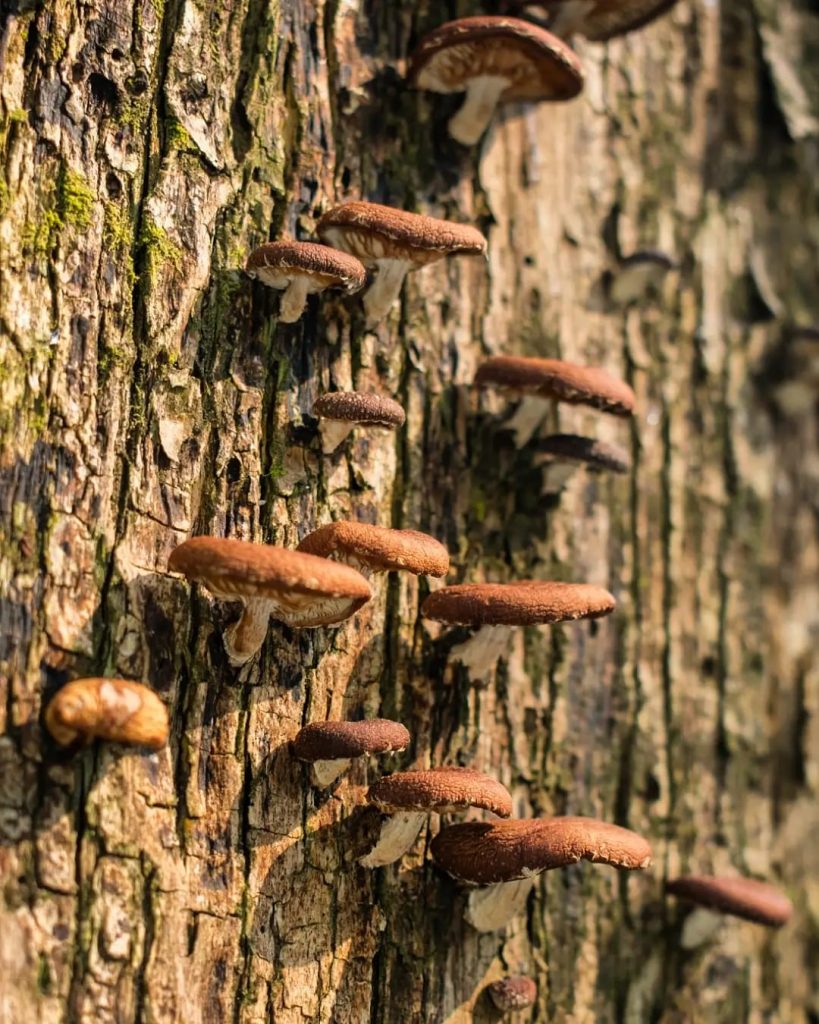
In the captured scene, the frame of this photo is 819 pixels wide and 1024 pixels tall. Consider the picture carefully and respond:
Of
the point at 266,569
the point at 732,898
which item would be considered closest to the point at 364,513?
the point at 266,569

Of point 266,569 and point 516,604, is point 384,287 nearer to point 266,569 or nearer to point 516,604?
point 516,604

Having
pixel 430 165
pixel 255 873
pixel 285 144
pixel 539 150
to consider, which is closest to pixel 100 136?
pixel 285 144

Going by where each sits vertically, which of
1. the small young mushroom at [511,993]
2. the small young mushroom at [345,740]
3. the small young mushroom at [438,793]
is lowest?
the small young mushroom at [511,993]

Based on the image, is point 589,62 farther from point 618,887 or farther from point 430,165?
point 618,887

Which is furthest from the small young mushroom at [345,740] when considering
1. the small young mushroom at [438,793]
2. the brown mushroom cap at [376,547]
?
the brown mushroom cap at [376,547]

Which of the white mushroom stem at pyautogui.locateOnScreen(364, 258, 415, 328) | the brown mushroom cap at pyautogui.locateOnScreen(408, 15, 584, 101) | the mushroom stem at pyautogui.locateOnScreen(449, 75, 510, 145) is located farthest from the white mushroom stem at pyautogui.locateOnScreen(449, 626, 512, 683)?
the brown mushroom cap at pyautogui.locateOnScreen(408, 15, 584, 101)

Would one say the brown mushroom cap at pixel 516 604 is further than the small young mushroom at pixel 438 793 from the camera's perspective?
Yes

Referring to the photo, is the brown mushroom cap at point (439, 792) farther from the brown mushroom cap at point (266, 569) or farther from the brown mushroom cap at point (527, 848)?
the brown mushroom cap at point (266, 569)
